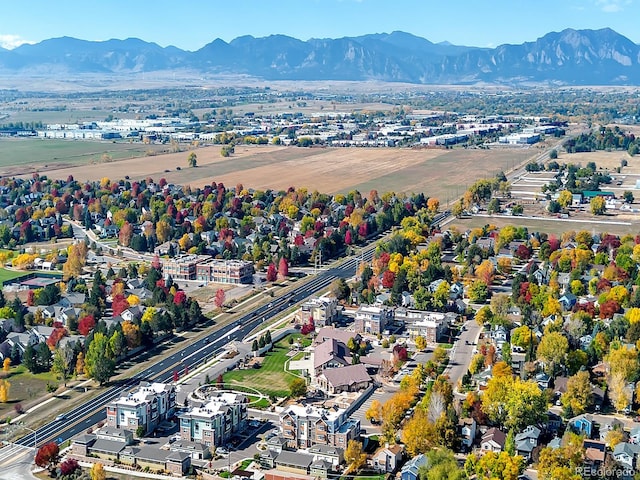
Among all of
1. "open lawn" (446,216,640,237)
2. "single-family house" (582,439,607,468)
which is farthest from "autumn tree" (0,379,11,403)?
"open lawn" (446,216,640,237)

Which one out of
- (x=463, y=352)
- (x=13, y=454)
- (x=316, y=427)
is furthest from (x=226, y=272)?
(x=13, y=454)

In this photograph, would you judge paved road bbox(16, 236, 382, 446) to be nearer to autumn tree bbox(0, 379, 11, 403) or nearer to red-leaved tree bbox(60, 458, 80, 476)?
red-leaved tree bbox(60, 458, 80, 476)

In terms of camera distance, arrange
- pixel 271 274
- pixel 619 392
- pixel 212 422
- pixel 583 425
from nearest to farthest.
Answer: pixel 212 422
pixel 583 425
pixel 619 392
pixel 271 274

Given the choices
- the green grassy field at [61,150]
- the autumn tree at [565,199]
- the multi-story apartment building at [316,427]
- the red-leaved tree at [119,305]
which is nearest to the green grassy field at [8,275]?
the red-leaved tree at [119,305]

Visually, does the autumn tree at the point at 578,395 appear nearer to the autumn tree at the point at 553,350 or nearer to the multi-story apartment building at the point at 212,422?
the autumn tree at the point at 553,350

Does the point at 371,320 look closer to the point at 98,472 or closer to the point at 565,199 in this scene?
the point at 98,472

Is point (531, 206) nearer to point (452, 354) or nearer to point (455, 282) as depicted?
point (455, 282)
